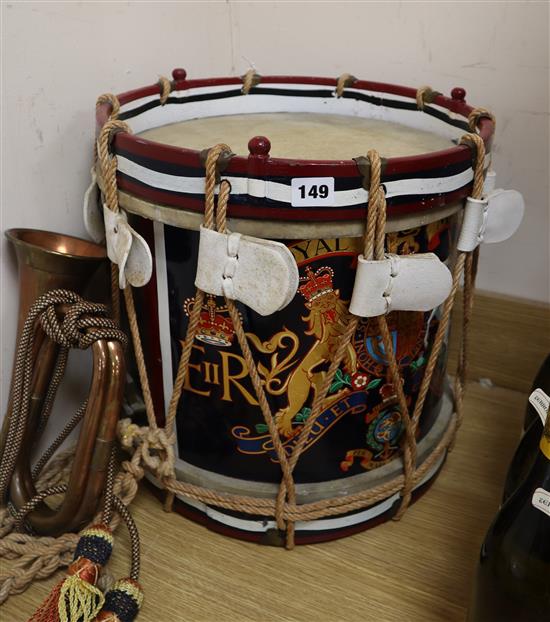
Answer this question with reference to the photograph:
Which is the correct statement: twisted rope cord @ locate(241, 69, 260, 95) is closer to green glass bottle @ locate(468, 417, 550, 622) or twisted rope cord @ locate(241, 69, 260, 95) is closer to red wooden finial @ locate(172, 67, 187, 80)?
red wooden finial @ locate(172, 67, 187, 80)

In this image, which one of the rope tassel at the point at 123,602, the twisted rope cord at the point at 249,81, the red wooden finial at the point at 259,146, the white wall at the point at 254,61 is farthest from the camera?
the twisted rope cord at the point at 249,81

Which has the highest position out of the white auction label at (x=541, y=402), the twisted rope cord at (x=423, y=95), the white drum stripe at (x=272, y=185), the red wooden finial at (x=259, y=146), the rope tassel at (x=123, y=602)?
the twisted rope cord at (x=423, y=95)

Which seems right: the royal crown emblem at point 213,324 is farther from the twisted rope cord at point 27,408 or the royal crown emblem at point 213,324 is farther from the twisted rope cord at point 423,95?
the twisted rope cord at point 423,95

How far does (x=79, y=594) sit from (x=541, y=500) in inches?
19.3

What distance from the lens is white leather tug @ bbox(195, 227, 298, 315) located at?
663mm

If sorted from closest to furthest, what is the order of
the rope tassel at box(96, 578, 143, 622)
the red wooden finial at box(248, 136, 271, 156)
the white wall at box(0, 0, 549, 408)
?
the red wooden finial at box(248, 136, 271, 156)
the rope tassel at box(96, 578, 143, 622)
the white wall at box(0, 0, 549, 408)

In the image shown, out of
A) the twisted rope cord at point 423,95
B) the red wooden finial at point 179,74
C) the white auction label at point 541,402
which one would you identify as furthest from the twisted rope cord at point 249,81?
the white auction label at point 541,402

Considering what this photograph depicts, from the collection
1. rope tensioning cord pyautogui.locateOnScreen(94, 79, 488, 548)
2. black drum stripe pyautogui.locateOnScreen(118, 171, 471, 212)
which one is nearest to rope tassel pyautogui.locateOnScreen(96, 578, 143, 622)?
rope tensioning cord pyautogui.locateOnScreen(94, 79, 488, 548)

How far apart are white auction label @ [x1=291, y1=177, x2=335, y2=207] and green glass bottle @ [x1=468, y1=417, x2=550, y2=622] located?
303 millimetres

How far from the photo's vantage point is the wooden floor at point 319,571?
80 cm

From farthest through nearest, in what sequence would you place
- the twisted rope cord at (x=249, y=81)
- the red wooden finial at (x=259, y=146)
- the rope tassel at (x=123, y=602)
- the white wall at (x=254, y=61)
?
the twisted rope cord at (x=249, y=81) < the white wall at (x=254, y=61) < the rope tassel at (x=123, y=602) < the red wooden finial at (x=259, y=146)

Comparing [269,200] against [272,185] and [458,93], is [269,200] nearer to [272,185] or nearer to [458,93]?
[272,185]

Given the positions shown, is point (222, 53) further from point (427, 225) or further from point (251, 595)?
point (251, 595)

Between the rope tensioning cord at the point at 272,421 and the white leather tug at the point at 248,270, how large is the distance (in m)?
0.03
